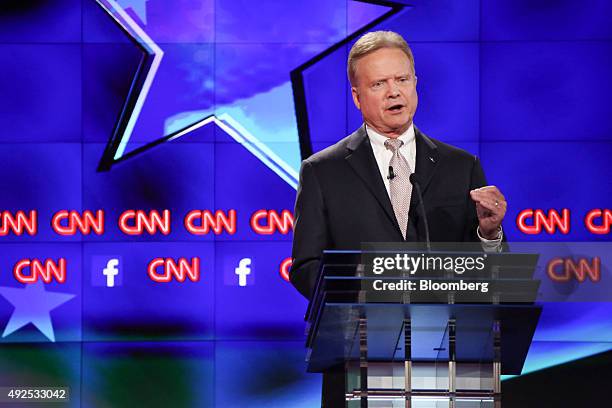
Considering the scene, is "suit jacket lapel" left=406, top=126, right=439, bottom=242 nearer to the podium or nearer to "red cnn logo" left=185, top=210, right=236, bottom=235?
the podium

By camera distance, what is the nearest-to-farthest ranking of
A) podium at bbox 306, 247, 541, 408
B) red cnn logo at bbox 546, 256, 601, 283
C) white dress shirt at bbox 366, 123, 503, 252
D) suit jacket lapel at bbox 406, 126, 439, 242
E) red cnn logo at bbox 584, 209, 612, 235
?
1. podium at bbox 306, 247, 541, 408
2. red cnn logo at bbox 546, 256, 601, 283
3. suit jacket lapel at bbox 406, 126, 439, 242
4. white dress shirt at bbox 366, 123, 503, 252
5. red cnn logo at bbox 584, 209, 612, 235

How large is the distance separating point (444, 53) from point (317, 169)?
3554mm

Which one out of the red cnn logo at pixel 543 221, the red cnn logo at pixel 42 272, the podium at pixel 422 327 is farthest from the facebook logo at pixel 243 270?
the podium at pixel 422 327

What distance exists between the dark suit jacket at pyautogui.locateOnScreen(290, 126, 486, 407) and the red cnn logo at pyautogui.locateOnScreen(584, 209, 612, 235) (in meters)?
3.46

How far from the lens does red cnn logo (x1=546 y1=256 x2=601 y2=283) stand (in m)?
2.48

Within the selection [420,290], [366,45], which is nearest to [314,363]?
[420,290]

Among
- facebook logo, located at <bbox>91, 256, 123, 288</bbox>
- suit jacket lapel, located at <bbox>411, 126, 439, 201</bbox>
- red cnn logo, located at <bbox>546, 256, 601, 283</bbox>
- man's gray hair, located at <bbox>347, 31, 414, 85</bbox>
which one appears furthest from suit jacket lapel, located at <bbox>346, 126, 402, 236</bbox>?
facebook logo, located at <bbox>91, 256, 123, 288</bbox>

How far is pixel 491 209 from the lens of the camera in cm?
257

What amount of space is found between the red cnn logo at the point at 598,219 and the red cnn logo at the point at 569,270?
12.5ft

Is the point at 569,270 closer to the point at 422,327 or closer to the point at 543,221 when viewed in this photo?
the point at 422,327

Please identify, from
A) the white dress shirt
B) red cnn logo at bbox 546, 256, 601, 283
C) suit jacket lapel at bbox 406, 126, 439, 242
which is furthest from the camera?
the white dress shirt

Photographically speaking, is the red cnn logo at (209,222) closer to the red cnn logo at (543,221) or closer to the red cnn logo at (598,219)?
the red cnn logo at (543,221)

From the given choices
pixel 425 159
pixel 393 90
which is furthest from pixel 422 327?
pixel 393 90

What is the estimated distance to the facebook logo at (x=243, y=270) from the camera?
6469 mm
